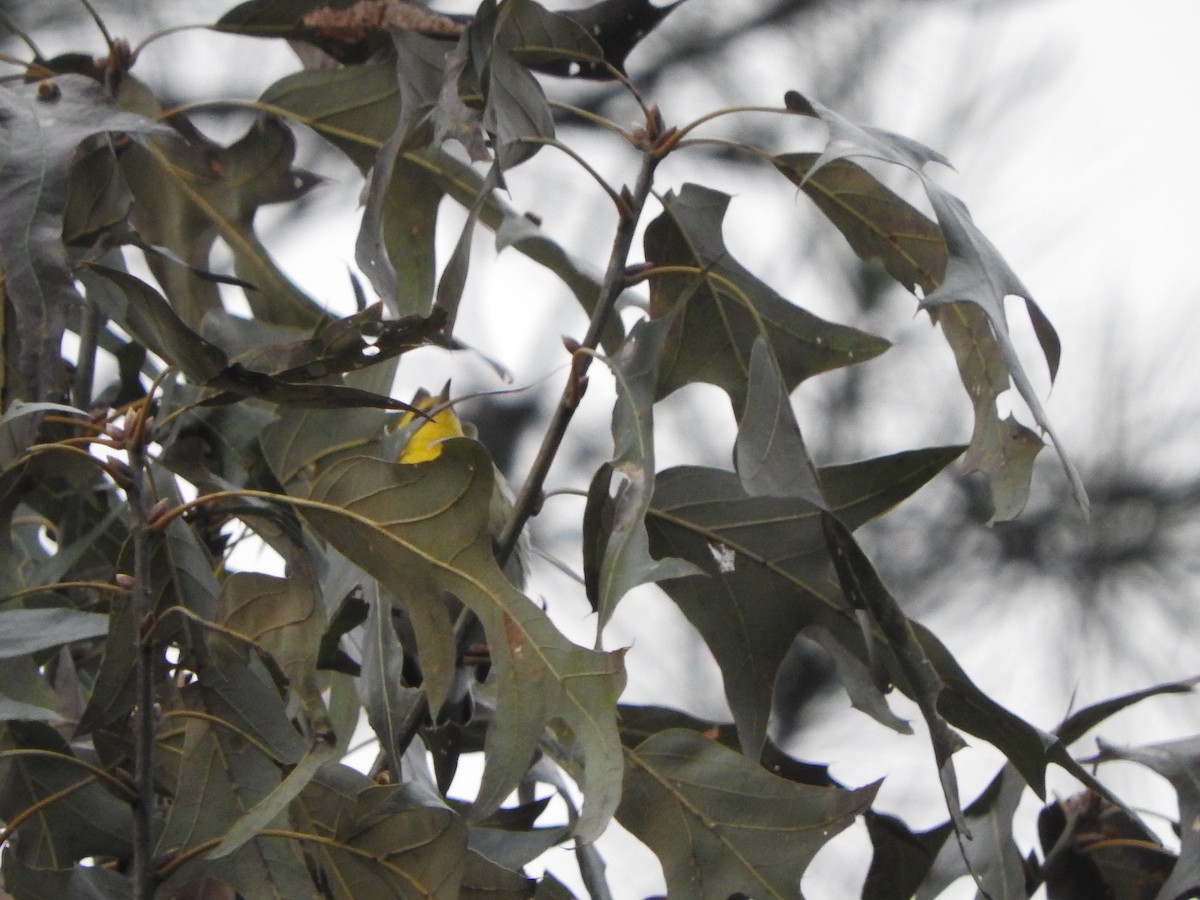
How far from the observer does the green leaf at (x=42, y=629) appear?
21.4 inches

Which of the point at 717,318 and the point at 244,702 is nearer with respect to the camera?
the point at 244,702

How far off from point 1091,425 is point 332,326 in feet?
8.02

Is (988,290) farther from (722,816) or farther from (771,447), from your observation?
(722,816)

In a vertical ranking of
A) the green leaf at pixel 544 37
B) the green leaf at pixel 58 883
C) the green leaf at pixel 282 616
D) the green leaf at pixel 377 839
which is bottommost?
the green leaf at pixel 58 883

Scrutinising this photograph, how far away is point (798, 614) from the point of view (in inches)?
24.8

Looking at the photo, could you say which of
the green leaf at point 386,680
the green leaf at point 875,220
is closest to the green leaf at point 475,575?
the green leaf at point 386,680

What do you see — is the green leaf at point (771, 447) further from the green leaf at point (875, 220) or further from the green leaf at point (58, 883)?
the green leaf at point (58, 883)

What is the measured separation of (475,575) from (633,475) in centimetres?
7

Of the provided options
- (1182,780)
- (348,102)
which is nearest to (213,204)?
(348,102)

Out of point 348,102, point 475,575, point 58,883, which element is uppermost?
point 348,102

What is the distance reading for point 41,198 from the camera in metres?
0.57

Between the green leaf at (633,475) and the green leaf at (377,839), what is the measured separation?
10cm

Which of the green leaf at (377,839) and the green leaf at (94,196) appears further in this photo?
the green leaf at (94,196)

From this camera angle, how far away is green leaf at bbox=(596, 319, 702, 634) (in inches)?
20.1
